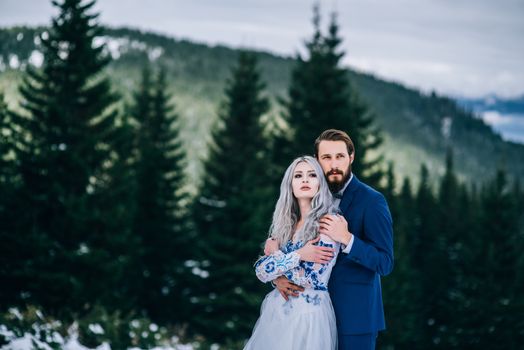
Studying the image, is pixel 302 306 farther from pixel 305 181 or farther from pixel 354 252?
pixel 305 181

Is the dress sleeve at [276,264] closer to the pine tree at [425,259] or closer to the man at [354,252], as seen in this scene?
the man at [354,252]

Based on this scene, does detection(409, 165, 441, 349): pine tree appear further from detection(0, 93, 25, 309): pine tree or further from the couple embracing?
the couple embracing

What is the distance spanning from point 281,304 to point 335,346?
575 mm

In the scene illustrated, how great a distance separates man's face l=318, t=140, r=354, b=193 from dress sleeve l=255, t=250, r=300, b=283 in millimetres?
767

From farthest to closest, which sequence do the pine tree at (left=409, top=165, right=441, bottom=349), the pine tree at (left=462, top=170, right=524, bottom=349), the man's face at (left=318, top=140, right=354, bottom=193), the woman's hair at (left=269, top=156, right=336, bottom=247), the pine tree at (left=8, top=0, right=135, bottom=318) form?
1. the pine tree at (left=409, top=165, right=441, bottom=349)
2. the pine tree at (left=462, top=170, right=524, bottom=349)
3. the pine tree at (left=8, top=0, right=135, bottom=318)
4. the man's face at (left=318, top=140, right=354, bottom=193)
5. the woman's hair at (left=269, top=156, right=336, bottom=247)

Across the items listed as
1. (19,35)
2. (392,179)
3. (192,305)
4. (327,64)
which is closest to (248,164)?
(327,64)

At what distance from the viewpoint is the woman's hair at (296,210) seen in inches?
176

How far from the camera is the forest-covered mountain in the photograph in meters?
120

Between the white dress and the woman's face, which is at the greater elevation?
the woman's face

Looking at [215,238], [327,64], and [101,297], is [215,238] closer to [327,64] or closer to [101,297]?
[101,297]

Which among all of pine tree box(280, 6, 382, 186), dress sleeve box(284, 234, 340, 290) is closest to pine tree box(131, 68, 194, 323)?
pine tree box(280, 6, 382, 186)

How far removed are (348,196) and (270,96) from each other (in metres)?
136

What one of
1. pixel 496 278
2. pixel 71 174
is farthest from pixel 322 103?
pixel 496 278

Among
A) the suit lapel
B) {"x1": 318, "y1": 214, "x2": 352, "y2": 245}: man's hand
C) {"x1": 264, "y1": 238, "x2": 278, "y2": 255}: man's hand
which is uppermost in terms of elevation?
the suit lapel
